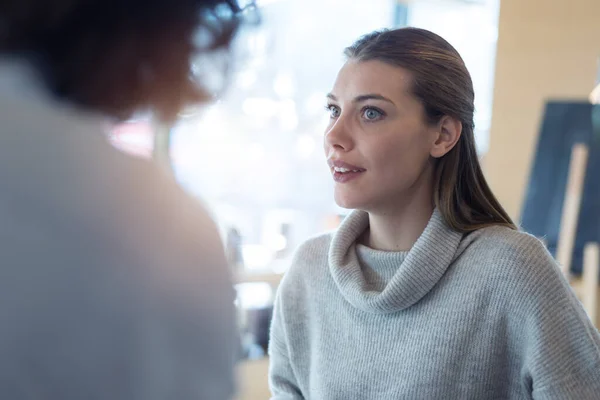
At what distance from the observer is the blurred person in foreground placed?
460mm

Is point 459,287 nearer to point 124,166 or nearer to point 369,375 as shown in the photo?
point 369,375

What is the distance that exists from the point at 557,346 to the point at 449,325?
20cm

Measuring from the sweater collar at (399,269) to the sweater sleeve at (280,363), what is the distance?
0.20 m

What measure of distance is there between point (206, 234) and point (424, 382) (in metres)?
0.93

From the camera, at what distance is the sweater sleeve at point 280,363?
161cm

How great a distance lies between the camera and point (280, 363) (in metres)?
1.63

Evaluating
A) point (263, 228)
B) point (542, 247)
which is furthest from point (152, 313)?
point (263, 228)

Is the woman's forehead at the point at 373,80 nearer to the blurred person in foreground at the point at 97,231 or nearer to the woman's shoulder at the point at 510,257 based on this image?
the woman's shoulder at the point at 510,257

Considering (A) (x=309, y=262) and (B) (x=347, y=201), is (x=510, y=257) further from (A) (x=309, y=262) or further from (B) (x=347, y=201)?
(A) (x=309, y=262)

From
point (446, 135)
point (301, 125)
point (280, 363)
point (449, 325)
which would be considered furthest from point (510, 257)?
point (301, 125)

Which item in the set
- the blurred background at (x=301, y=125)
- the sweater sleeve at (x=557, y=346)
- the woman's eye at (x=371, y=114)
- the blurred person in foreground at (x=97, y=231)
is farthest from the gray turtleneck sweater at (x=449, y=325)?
Answer: the blurred background at (x=301, y=125)

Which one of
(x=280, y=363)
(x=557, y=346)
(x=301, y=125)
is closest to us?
(x=557, y=346)

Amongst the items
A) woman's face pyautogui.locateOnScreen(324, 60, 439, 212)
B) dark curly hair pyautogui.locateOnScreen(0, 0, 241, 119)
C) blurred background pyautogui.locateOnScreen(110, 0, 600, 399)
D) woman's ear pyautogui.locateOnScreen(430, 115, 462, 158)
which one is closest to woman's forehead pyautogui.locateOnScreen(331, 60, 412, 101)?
woman's face pyautogui.locateOnScreen(324, 60, 439, 212)

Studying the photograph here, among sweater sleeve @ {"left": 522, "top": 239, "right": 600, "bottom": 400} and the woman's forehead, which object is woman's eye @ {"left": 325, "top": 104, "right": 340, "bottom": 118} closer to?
the woman's forehead
